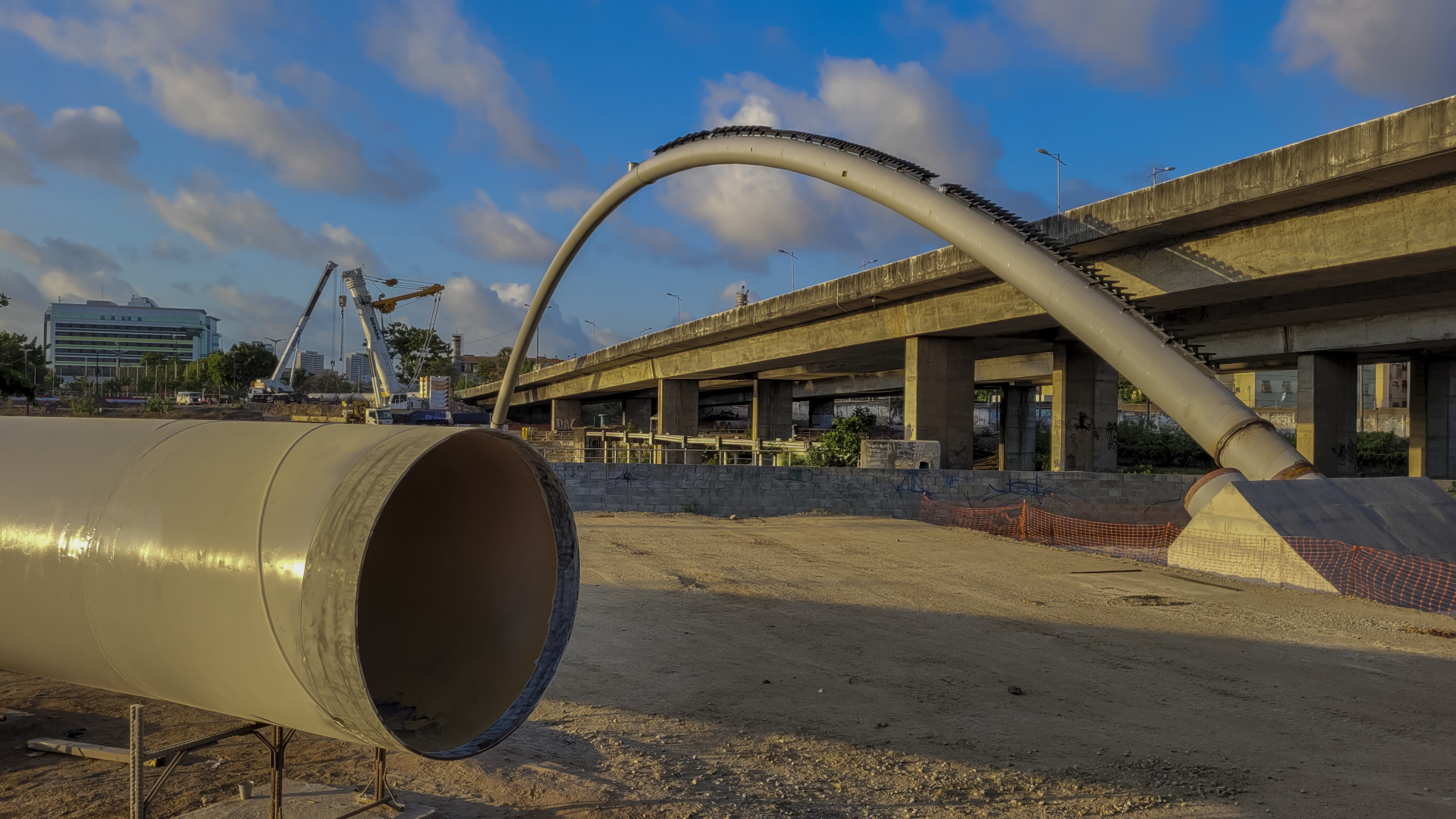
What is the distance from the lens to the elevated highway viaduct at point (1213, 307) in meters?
16.9

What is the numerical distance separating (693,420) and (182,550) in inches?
1940

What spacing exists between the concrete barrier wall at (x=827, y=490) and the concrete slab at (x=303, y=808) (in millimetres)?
19462

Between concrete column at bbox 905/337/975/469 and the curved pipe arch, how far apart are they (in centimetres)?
655

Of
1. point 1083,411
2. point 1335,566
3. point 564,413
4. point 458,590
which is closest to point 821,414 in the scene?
point 564,413

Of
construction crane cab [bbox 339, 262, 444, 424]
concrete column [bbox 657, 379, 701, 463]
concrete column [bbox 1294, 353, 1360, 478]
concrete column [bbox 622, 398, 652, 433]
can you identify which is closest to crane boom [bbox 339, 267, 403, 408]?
construction crane cab [bbox 339, 262, 444, 424]

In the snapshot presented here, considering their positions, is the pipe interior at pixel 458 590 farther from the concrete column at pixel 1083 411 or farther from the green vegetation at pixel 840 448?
the concrete column at pixel 1083 411

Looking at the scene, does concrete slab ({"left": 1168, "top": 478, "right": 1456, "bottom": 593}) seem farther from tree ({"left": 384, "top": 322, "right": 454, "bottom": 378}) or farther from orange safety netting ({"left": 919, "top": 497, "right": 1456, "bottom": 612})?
tree ({"left": 384, "top": 322, "right": 454, "bottom": 378})

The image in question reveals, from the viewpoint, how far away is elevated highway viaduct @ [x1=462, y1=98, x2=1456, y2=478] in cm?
1689

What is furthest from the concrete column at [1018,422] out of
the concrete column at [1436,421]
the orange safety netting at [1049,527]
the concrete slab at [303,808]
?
the concrete slab at [303,808]

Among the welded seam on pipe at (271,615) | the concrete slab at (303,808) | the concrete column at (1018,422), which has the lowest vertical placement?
the concrete slab at (303,808)

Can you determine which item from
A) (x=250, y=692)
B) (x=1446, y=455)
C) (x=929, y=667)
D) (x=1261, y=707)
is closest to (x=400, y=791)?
(x=250, y=692)

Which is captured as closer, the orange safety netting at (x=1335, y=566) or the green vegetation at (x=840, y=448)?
the orange safety netting at (x=1335, y=566)

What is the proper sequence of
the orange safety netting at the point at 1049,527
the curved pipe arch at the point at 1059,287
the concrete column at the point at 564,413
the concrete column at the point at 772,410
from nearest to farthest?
the curved pipe arch at the point at 1059,287 → the orange safety netting at the point at 1049,527 → the concrete column at the point at 772,410 → the concrete column at the point at 564,413

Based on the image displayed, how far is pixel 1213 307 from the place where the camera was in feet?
88.3
